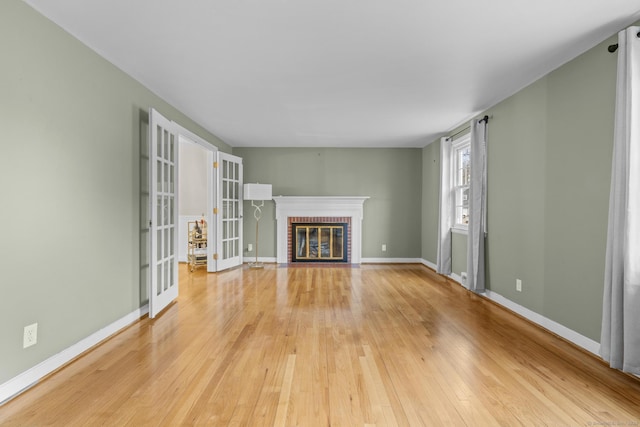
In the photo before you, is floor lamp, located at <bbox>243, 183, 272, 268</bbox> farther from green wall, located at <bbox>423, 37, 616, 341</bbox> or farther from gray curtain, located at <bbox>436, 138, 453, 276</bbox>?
green wall, located at <bbox>423, 37, 616, 341</bbox>

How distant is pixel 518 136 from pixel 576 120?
31.3 inches

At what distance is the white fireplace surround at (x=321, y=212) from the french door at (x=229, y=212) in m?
0.77

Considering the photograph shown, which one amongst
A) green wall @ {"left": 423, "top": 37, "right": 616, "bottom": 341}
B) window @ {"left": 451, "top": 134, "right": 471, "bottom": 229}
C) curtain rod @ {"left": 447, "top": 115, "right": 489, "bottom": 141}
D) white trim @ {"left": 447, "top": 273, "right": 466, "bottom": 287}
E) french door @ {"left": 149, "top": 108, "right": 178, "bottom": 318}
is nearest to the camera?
green wall @ {"left": 423, "top": 37, "right": 616, "bottom": 341}

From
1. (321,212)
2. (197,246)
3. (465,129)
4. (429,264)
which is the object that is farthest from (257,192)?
(465,129)

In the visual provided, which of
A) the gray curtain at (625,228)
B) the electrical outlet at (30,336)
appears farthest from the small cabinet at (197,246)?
the gray curtain at (625,228)

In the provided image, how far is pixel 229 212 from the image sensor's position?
6.21 meters

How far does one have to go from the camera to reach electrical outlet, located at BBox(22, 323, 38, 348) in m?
2.09

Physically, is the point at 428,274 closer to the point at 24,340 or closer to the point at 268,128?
the point at 268,128

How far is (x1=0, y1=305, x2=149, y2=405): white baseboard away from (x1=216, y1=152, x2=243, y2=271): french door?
270cm

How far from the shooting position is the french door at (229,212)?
5859 mm

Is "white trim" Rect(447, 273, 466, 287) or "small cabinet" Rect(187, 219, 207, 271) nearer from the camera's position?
"white trim" Rect(447, 273, 466, 287)

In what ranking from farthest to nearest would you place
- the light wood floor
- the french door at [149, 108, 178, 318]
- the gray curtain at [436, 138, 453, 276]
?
the gray curtain at [436, 138, 453, 276] → the french door at [149, 108, 178, 318] → the light wood floor

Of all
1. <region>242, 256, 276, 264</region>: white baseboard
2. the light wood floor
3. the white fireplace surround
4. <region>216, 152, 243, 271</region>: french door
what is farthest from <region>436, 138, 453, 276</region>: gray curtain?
<region>216, 152, 243, 271</region>: french door

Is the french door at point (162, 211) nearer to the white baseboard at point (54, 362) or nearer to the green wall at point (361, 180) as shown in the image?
the white baseboard at point (54, 362)
